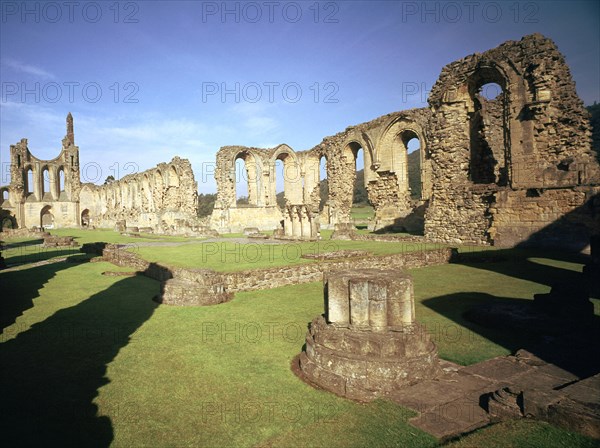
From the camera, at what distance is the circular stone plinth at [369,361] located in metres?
3.39

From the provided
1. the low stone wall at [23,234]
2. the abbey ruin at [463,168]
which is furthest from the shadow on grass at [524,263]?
the low stone wall at [23,234]

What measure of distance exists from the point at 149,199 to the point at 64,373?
34.6 meters

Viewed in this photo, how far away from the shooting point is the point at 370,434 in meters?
2.68

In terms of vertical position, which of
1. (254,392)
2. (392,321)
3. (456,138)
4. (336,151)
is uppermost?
(336,151)

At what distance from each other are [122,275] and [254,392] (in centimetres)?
765

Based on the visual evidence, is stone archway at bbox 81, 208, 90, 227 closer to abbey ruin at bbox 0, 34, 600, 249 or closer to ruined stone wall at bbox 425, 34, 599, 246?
abbey ruin at bbox 0, 34, 600, 249

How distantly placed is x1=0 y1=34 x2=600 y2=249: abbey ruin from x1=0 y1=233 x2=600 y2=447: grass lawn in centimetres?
441

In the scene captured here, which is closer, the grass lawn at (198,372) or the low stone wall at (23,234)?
the grass lawn at (198,372)

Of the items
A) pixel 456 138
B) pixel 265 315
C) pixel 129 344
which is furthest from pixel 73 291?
pixel 456 138

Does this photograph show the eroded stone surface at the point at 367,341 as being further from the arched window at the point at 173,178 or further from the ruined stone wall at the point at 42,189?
the ruined stone wall at the point at 42,189

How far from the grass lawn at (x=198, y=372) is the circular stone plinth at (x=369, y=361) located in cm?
19

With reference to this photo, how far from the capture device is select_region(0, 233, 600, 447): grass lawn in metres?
2.71

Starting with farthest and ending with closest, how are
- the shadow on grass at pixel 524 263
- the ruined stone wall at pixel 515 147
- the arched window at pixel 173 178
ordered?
the arched window at pixel 173 178, the ruined stone wall at pixel 515 147, the shadow on grass at pixel 524 263

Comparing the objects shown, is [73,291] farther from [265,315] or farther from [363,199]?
[363,199]
